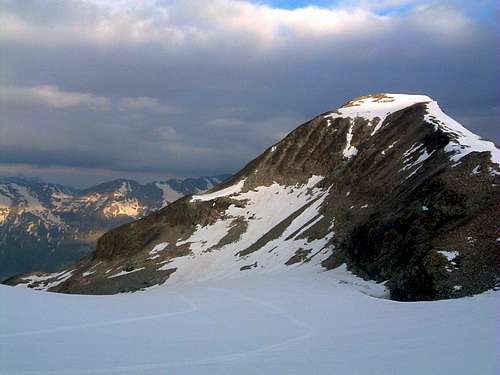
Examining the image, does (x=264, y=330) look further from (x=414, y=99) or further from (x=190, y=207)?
(x=414, y=99)

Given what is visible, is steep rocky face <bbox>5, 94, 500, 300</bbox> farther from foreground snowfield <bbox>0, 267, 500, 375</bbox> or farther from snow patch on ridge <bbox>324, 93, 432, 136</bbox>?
foreground snowfield <bbox>0, 267, 500, 375</bbox>

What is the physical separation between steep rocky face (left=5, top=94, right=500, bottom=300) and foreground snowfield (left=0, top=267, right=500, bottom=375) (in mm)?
14304

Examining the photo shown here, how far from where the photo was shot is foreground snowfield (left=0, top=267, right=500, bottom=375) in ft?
28.3

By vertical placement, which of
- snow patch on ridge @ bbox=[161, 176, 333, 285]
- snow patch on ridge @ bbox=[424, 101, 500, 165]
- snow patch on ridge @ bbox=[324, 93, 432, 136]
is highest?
snow patch on ridge @ bbox=[324, 93, 432, 136]

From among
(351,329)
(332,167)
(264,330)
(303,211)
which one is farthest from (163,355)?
(332,167)

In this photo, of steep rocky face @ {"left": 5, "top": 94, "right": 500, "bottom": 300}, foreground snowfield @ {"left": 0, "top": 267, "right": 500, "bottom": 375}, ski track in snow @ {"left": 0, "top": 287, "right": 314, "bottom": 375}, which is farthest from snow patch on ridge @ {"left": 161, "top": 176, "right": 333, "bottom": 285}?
ski track in snow @ {"left": 0, "top": 287, "right": 314, "bottom": 375}

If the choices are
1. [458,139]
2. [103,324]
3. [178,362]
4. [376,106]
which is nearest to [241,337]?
[178,362]

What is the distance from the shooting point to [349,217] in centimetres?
6203

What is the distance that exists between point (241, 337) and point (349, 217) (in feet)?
171

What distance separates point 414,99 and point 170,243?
194 feet

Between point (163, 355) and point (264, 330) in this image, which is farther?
point (264, 330)

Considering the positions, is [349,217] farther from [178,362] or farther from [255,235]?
[178,362]

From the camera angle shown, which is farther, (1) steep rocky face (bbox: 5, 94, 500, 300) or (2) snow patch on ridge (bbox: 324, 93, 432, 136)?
(2) snow patch on ridge (bbox: 324, 93, 432, 136)

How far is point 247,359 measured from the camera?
941 centimetres
